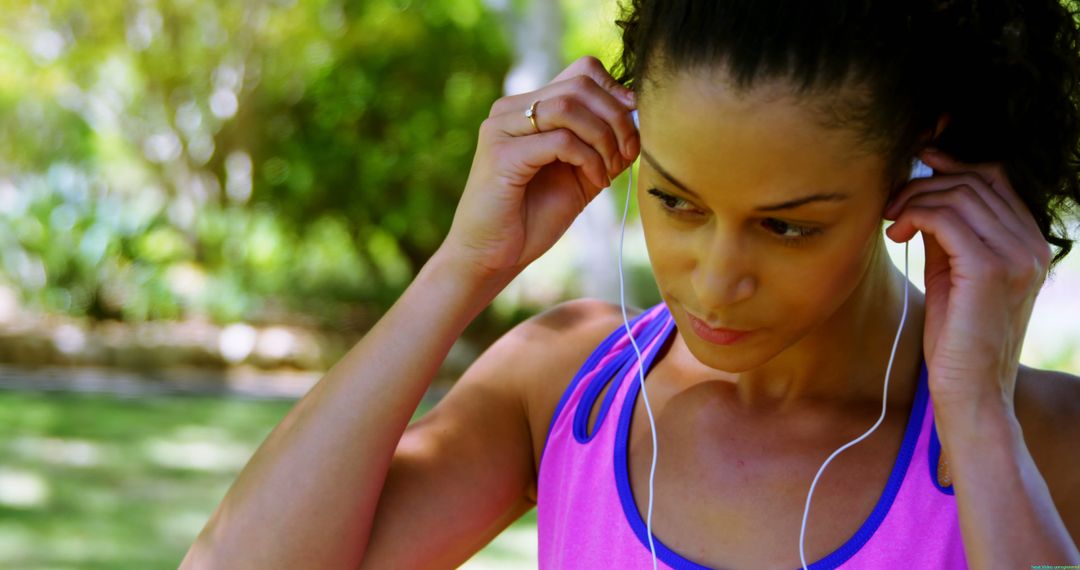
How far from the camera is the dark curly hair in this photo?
1.61 m

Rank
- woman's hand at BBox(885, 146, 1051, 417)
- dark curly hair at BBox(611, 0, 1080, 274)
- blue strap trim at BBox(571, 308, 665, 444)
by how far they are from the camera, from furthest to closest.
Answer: blue strap trim at BBox(571, 308, 665, 444), woman's hand at BBox(885, 146, 1051, 417), dark curly hair at BBox(611, 0, 1080, 274)

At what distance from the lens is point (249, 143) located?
12539 mm

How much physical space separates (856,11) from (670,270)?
0.44 m

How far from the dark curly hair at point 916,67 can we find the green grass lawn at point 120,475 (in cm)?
437

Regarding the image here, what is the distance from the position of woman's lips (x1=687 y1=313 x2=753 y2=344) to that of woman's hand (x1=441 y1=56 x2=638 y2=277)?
31 centimetres

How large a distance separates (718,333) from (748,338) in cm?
4

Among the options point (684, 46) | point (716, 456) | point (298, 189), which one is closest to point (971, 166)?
point (684, 46)

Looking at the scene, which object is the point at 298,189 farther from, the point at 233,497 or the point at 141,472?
the point at 233,497

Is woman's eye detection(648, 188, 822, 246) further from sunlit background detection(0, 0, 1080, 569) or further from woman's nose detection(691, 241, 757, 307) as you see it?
sunlit background detection(0, 0, 1080, 569)

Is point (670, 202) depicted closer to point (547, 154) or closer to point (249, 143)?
point (547, 154)

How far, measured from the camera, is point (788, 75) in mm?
1606

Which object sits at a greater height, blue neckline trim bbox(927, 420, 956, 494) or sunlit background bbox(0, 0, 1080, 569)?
sunlit background bbox(0, 0, 1080, 569)

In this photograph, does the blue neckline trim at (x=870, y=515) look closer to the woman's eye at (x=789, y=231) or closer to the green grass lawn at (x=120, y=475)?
the woman's eye at (x=789, y=231)

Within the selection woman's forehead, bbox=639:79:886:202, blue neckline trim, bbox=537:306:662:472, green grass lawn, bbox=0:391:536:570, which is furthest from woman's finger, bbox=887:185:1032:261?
green grass lawn, bbox=0:391:536:570
